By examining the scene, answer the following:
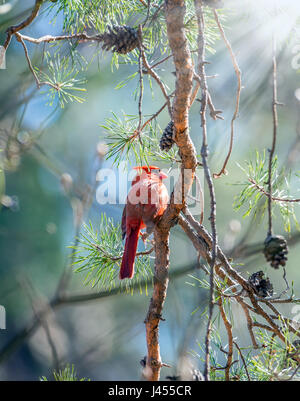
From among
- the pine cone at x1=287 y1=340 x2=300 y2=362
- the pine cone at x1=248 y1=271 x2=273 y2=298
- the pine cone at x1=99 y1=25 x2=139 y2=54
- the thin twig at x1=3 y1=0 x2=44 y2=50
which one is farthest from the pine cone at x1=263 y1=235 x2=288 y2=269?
the thin twig at x1=3 y1=0 x2=44 y2=50

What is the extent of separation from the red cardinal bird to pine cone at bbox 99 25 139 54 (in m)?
0.38

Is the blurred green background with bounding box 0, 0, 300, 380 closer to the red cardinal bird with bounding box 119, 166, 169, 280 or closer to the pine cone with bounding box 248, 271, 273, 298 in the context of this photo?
the red cardinal bird with bounding box 119, 166, 169, 280

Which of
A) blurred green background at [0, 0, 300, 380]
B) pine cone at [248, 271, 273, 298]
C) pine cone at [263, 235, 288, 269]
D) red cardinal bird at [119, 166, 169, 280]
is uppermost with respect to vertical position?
blurred green background at [0, 0, 300, 380]

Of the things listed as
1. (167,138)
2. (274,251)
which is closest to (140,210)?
(167,138)

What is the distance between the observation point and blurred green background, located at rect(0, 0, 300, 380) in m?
3.01

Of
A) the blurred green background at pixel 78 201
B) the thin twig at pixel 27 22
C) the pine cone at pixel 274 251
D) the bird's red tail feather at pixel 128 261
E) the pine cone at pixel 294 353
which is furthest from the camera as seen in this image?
the blurred green background at pixel 78 201

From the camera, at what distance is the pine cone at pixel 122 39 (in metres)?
1.09

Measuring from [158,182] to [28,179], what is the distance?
7.45ft

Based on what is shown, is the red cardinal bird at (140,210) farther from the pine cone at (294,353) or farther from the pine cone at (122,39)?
the pine cone at (294,353)

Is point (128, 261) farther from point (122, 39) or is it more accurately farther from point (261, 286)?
point (122, 39)

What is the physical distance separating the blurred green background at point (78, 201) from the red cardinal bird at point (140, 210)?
4.25 feet

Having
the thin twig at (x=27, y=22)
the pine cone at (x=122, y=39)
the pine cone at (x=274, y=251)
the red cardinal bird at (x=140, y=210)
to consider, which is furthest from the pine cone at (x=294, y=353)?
the thin twig at (x=27, y=22)
